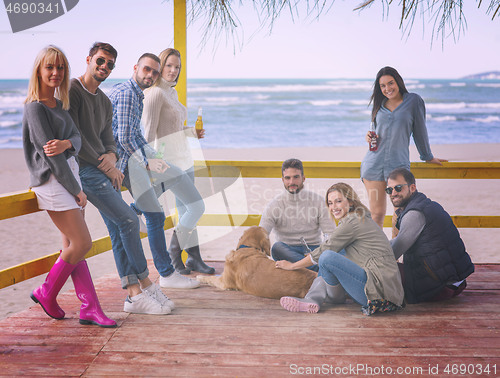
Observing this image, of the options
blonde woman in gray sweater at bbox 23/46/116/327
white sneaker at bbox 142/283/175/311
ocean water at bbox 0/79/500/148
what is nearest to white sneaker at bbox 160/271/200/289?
white sneaker at bbox 142/283/175/311

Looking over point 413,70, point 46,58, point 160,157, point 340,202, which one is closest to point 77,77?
point 46,58

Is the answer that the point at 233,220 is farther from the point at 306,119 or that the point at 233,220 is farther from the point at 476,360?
the point at 306,119

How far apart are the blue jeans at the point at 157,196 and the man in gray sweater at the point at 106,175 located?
24 cm

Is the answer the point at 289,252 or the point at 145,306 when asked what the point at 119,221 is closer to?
the point at 145,306

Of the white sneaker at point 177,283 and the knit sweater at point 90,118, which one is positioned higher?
the knit sweater at point 90,118

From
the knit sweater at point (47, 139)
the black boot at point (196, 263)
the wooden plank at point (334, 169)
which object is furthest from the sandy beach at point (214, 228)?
the knit sweater at point (47, 139)

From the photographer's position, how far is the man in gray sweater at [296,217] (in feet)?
13.0

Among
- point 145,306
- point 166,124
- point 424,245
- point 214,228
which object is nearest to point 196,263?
point 145,306

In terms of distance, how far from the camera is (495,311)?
336cm

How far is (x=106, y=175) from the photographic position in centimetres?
313

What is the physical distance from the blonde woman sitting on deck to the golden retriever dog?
0.17 m

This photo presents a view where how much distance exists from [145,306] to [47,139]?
49.7 inches

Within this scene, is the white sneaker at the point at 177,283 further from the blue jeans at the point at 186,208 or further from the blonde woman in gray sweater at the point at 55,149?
the blonde woman in gray sweater at the point at 55,149

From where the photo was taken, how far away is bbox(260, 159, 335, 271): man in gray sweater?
13.0 ft
